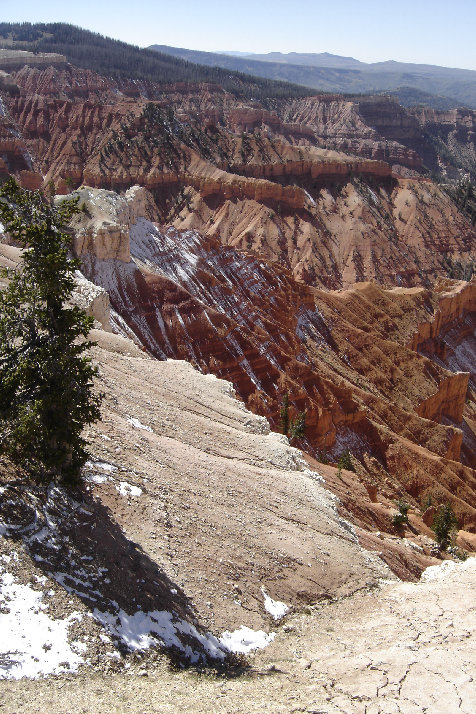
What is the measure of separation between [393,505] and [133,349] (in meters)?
17.7

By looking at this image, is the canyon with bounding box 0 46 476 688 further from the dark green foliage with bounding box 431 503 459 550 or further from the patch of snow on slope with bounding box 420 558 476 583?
the patch of snow on slope with bounding box 420 558 476 583

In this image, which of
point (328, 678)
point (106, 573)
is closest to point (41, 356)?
point (106, 573)

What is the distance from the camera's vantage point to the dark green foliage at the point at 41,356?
43.0 ft

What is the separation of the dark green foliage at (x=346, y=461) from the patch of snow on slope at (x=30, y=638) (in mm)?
28297

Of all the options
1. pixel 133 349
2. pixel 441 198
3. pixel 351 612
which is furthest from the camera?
pixel 441 198

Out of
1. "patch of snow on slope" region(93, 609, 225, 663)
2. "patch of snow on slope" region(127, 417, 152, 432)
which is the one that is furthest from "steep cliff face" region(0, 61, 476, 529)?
"patch of snow on slope" region(93, 609, 225, 663)

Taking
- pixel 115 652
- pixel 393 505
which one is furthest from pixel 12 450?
pixel 393 505

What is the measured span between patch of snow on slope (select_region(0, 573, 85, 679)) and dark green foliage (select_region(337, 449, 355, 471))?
2830 cm

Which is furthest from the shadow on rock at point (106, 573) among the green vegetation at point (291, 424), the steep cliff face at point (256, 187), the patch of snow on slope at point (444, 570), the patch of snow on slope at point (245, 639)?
the steep cliff face at point (256, 187)

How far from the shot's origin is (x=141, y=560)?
45.6 feet

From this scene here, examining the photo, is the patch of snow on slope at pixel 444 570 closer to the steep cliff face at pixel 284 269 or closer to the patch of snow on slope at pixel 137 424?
the patch of snow on slope at pixel 137 424

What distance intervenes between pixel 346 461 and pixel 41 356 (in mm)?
29892

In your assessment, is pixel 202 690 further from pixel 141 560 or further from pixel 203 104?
pixel 203 104

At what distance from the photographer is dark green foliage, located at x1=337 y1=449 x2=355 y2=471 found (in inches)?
1542
